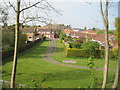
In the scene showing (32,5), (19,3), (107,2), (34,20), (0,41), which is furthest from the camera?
(0,41)

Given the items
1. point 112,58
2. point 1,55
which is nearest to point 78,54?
point 112,58

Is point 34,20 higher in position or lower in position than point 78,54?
higher

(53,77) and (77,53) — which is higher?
(77,53)

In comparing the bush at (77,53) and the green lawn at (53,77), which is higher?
the bush at (77,53)

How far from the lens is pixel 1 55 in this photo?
54.7 ft

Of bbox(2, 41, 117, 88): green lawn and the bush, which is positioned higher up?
the bush

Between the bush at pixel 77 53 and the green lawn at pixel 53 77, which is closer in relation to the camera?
the green lawn at pixel 53 77

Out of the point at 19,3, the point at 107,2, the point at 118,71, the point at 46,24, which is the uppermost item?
the point at 107,2

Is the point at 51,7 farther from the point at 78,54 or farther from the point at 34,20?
the point at 78,54

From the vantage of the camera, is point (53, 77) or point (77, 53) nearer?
point (53, 77)

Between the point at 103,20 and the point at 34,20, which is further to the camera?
the point at 103,20

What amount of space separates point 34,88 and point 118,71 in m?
2.96

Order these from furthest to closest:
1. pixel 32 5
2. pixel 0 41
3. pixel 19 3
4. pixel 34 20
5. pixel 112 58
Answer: pixel 112 58, pixel 0 41, pixel 34 20, pixel 32 5, pixel 19 3

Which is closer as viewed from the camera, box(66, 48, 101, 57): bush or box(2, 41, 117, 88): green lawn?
box(2, 41, 117, 88): green lawn
